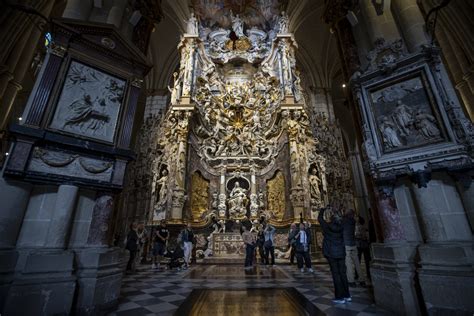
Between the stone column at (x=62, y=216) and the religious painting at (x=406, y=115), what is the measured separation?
15.4 ft

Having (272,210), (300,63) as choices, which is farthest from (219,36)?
(272,210)

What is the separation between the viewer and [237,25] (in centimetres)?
1547

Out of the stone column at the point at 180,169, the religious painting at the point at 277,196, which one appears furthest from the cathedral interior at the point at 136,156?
the religious painting at the point at 277,196

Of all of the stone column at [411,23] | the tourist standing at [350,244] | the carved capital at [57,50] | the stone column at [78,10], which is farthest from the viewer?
the tourist standing at [350,244]

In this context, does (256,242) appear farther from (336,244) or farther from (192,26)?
(192,26)

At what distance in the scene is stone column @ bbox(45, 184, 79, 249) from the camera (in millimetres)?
2893

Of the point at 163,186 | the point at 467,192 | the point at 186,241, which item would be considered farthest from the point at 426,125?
the point at 163,186

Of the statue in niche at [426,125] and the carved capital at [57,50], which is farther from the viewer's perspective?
the carved capital at [57,50]

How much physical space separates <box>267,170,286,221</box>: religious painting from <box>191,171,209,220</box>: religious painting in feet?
10.5

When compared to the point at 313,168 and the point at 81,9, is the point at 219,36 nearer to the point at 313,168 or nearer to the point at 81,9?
the point at 313,168

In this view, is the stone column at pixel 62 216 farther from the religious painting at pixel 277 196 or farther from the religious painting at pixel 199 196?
the religious painting at pixel 277 196

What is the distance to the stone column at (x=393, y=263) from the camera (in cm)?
274

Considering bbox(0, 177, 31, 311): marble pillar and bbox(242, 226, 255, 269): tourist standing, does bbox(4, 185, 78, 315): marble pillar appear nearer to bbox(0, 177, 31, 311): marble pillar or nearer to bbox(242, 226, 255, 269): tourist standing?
bbox(0, 177, 31, 311): marble pillar

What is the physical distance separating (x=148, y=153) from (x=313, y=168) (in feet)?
29.9
